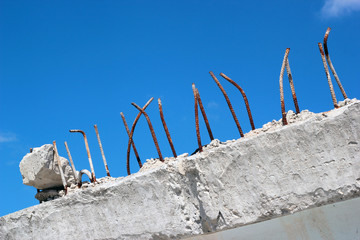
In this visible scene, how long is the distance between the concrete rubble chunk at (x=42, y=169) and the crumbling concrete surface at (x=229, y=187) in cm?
56

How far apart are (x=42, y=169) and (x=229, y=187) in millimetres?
2875

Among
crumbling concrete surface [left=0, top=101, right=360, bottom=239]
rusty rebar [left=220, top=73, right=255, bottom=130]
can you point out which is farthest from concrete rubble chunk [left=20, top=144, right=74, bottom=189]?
rusty rebar [left=220, top=73, right=255, bottom=130]

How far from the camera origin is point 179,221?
582 cm

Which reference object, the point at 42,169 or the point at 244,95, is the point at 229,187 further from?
the point at 42,169

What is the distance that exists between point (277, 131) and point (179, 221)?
5.41 feet

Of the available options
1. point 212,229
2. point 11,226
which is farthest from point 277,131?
point 11,226

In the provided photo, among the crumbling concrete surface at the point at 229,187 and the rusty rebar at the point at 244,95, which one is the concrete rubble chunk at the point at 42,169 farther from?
the rusty rebar at the point at 244,95

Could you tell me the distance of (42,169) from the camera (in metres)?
6.83

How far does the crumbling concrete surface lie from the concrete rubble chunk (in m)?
0.56

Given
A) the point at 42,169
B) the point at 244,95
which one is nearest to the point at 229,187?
the point at 244,95

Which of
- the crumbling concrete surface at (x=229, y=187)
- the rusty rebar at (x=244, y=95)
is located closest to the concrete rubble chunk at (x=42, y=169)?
the crumbling concrete surface at (x=229, y=187)

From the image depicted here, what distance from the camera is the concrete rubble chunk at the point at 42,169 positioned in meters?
6.84

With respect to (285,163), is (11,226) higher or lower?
higher

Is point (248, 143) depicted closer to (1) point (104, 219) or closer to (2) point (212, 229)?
(2) point (212, 229)
